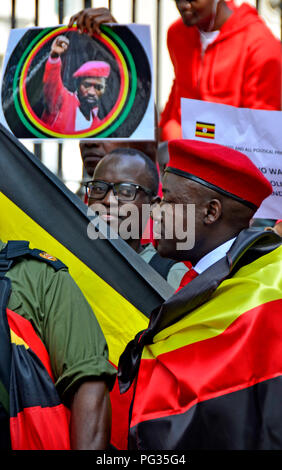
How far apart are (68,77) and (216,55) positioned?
37.8 inches

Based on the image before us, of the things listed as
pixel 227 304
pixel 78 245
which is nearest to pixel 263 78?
pixel 78 245

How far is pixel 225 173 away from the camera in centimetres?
302

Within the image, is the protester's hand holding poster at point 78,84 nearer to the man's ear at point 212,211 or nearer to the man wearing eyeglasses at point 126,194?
the man wearing eyeglasses at point 126,194

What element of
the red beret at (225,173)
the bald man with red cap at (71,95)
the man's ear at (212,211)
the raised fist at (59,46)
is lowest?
the man's ear at (212,211)

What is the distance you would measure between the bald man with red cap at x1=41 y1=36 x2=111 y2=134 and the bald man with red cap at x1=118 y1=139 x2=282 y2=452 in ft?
3.87

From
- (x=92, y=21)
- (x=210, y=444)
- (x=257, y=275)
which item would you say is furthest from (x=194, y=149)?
(x=92, y=21)

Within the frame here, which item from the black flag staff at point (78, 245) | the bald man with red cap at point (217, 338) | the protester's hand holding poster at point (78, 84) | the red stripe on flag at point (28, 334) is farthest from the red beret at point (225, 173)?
the protester's hand holding poster at point (78, 84)

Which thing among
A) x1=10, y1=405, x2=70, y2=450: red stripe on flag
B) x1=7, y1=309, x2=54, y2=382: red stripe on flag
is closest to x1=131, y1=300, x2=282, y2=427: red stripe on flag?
x1=10, y1=405, x2=70, y2=450: red stripe on flag

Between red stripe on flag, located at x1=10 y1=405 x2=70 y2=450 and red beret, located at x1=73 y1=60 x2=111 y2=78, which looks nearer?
red stripe on flag, located at x1=10 y1=405 x2=70 y2=450

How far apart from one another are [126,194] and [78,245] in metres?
1.02

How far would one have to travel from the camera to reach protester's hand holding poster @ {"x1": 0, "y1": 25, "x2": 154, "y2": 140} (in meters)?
4.08

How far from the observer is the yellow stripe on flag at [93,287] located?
3252 millimetres

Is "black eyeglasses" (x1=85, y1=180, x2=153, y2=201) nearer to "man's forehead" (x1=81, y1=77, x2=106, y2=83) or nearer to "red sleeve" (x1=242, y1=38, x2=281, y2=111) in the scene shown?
"man's forehead" (x1=81, y1=77, x2=106, y2=83)

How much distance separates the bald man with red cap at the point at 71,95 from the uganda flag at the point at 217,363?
5.20 feet
